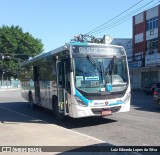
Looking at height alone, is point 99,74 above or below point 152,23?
below

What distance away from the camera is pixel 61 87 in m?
13.1

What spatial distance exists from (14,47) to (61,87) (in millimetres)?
63181

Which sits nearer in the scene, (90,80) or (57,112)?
(90,80)

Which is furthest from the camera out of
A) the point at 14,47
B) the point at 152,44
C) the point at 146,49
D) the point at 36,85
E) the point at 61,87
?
the point at 14,47

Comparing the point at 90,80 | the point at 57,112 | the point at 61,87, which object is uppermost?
the point at 90,80

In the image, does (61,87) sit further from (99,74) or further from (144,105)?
(144,105)

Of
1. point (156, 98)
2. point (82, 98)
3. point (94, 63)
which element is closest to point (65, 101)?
point (82, 98)

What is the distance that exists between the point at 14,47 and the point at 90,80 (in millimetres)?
64283

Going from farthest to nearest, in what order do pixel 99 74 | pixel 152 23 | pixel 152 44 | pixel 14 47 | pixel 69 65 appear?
1. pixel 14 47
2. pixel 152 44
3. pixel 152 23
4. pixel 99 74
5. pixel 69 65

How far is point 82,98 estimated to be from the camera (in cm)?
1200

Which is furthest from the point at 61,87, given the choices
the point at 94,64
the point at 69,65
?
the point at 94,64

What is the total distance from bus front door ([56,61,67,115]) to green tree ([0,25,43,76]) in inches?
2372

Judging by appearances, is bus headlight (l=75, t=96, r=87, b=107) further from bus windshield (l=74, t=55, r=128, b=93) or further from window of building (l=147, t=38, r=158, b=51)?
window of building (l=147, t=38, r=158, b=51)

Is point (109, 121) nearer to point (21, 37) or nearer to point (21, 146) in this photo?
point (21, 146)
